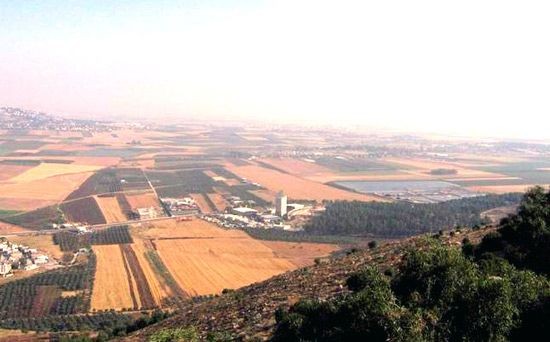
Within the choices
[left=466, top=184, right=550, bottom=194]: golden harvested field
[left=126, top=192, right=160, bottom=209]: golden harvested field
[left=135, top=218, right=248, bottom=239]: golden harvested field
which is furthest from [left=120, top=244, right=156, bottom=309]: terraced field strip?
[left=466, top=184, right=550, bottom=194]: golden harvested field

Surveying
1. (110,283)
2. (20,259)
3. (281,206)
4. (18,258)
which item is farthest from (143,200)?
(110,283)

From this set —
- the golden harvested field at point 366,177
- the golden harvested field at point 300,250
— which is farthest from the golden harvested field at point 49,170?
the golden harvested field at point 300,250

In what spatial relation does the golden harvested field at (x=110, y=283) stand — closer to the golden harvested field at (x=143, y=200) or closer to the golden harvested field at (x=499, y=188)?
the golden harvested field at (x=143, y=200)

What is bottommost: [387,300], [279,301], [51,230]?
[51,230]

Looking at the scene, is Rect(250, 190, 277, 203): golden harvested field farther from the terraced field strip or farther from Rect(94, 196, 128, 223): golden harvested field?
the terraced field strip

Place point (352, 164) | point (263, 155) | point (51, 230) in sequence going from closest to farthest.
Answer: point (51, 230) → point (352, 164) → point (263, 155)

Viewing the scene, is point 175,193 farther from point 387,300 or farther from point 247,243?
point 387,300

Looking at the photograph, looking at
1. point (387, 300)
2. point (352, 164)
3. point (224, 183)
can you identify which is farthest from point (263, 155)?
point (387, 300)
